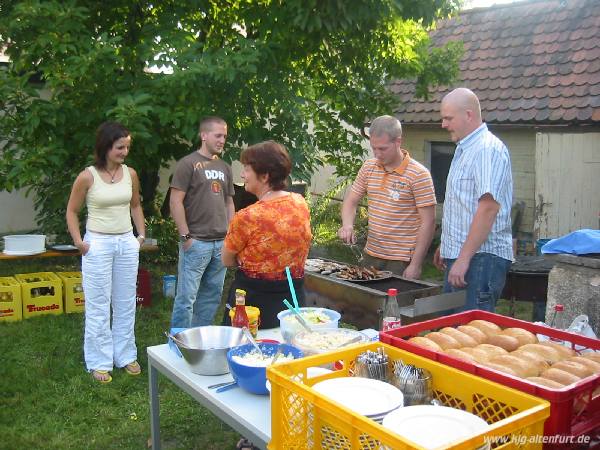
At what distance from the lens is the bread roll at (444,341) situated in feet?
7.52

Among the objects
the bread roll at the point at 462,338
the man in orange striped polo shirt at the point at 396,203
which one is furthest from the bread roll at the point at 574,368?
the man in orange striped polo shirt at the point at 396,203

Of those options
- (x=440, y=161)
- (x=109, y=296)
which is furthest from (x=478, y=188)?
(x=440, y=161)

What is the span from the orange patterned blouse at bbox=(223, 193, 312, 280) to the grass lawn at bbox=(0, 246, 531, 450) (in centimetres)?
136

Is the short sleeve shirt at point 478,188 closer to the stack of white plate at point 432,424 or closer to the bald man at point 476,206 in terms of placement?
the bald man at point 476,206

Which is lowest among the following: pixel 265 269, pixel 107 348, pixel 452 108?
pixel 107 348

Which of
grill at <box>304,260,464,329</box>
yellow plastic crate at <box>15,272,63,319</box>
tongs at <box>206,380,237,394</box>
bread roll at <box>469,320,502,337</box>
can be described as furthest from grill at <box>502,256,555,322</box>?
yellow plastic crate at <box>15,272,63,319</box>

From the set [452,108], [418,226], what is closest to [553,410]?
[452,108]

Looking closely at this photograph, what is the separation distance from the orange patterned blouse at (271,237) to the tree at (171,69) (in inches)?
100

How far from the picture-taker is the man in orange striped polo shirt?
4.43 meters

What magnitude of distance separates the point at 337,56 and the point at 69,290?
4149 millimetres

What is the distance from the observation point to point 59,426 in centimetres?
415

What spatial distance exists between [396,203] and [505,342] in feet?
7.43

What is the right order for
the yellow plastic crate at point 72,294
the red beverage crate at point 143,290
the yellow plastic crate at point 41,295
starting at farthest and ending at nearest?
the red beverage crate at point 143,290
the yellow plastic crate at point 72,294
the yellow plastic crate at point 41,295

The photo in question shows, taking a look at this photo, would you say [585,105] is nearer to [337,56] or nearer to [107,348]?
[337,56]
